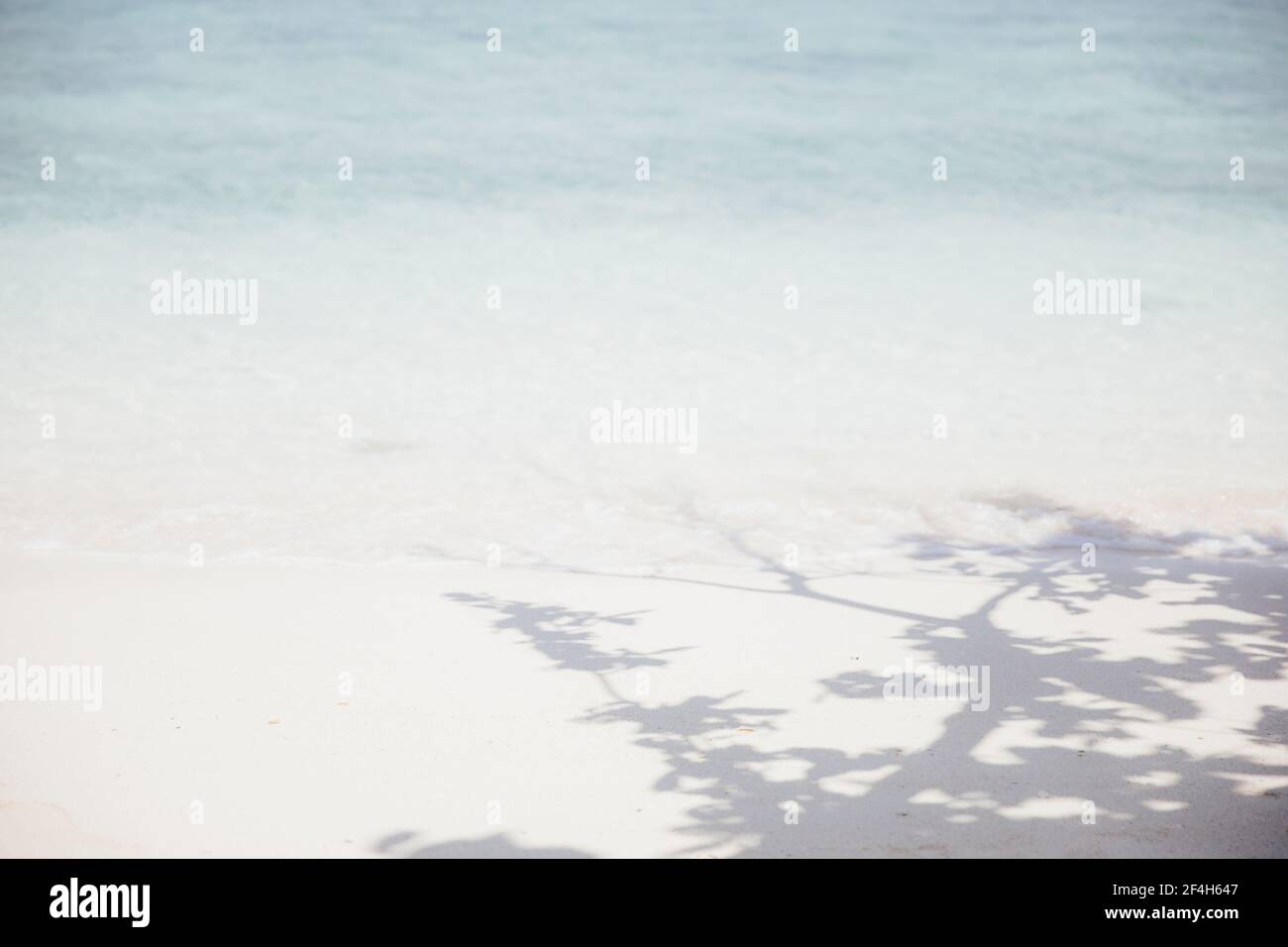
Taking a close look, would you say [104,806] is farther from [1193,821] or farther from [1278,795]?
[1278,795]

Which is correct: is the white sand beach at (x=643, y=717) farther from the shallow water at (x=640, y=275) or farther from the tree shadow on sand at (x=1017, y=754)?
the shallow water at (x=640, y=275)

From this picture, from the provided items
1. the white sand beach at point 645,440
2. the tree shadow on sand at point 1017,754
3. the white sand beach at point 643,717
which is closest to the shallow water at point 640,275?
the white sand beach at point 645,440

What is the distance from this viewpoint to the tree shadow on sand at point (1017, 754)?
4.80 m

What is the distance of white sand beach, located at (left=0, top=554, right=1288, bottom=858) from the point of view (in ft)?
16.0

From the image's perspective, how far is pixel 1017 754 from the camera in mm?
5520

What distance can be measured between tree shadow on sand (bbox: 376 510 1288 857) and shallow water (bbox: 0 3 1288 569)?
231 cm

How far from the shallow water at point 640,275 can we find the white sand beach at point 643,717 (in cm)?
155

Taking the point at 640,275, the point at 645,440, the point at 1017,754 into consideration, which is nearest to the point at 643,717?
the point at 1017,754

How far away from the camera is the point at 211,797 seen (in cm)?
515

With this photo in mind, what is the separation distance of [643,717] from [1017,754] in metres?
1.87

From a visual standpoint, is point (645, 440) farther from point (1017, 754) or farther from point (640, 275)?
point (1017, 754)

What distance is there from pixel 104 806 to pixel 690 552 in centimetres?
546

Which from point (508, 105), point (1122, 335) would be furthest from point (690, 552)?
point (508, 105)
